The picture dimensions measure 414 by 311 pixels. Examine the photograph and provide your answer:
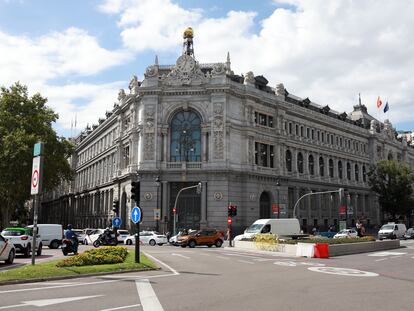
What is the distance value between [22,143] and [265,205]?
98.4ft

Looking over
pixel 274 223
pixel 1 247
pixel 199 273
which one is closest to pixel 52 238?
pixel 1 247

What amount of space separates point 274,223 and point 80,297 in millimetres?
29270

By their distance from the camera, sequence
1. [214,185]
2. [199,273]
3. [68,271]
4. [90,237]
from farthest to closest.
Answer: [214,185] < [90,237] < [199,273] < [68,271]

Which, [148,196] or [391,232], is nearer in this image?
[391,232]

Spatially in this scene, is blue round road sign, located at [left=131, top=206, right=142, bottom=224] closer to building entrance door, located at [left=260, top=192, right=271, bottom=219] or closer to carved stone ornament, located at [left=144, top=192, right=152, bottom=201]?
carved stone ornament, located at [left=144, top=192, right=152, bottom=201]

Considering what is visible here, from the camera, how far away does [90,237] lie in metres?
44.4

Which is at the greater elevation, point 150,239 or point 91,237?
point 91,237

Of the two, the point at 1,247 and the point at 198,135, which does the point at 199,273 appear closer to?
the point at 1,247

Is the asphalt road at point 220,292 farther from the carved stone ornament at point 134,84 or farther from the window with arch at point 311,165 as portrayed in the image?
the window with arch at point 311,165

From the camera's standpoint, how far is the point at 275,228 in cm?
3881

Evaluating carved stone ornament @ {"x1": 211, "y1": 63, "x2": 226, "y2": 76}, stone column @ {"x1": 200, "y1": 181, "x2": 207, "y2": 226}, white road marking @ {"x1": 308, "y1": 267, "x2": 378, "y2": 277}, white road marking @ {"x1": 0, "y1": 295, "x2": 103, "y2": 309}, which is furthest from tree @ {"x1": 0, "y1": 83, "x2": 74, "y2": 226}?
white road marking @ {"x1": 0, "y1": 295, "x2": 103, "y2": 309}

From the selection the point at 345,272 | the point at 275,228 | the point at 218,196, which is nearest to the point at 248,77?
the point at 218,196

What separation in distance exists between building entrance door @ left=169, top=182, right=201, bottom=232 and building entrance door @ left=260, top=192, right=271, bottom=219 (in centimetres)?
909

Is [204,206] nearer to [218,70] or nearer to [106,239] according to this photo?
[106,239]
